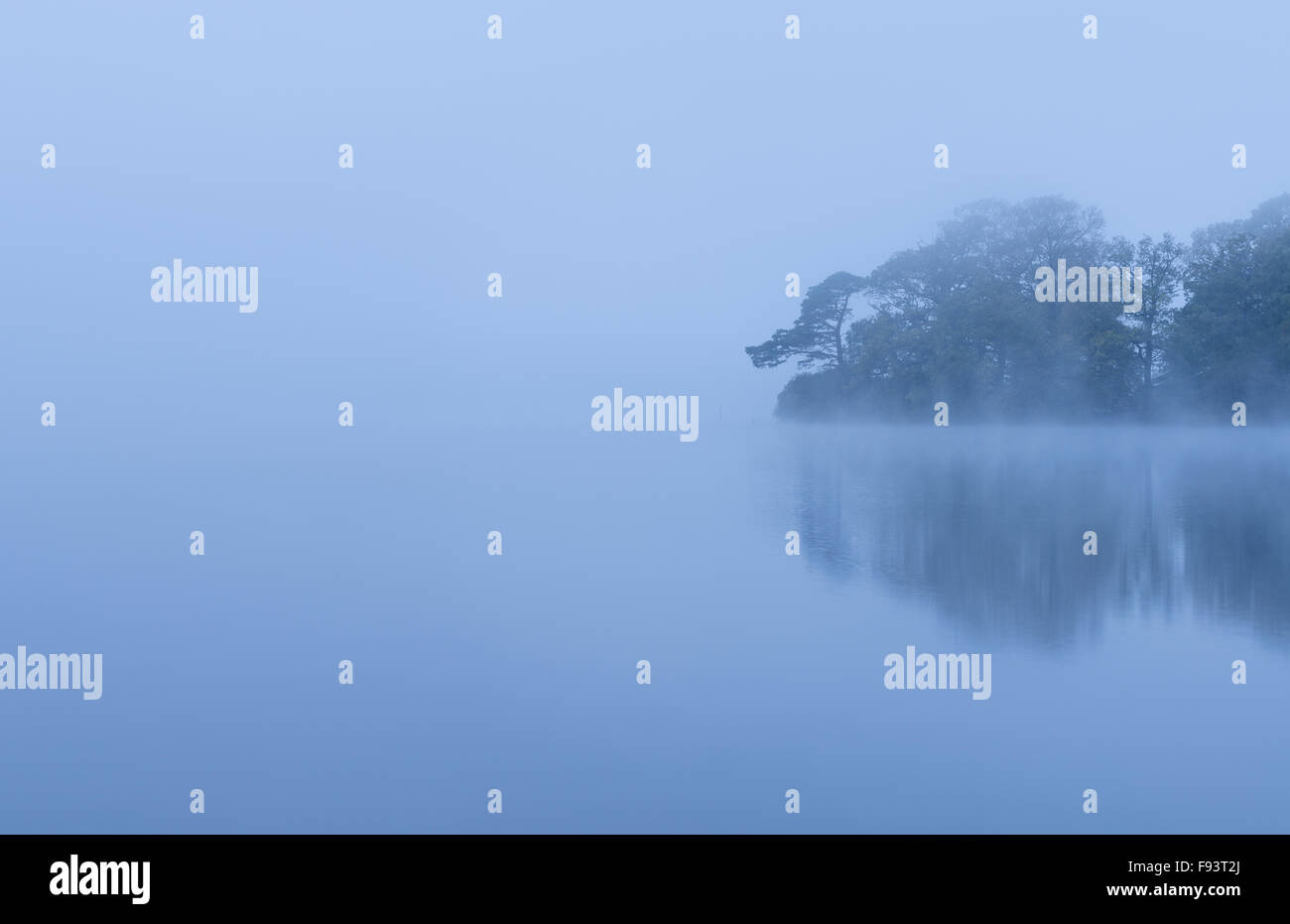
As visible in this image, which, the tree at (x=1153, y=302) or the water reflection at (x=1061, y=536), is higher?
the tree at (x=1153, y=302)

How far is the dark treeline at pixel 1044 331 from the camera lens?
116 ft

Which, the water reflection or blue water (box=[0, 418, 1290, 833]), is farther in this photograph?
the water reflection

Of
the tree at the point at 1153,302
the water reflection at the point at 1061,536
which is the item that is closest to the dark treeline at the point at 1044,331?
the tree at the point at 1153,302

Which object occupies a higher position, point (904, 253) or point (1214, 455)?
point (904, 253)

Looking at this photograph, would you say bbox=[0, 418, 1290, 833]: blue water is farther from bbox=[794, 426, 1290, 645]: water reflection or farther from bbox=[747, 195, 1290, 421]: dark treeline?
bbox=[747, 195, 1290, 421]: dark treeline

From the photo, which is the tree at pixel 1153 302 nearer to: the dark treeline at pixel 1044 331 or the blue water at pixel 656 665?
the dark treeline at pixel 1044 331

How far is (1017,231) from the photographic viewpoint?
142 feet

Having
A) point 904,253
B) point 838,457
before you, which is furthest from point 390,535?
point 904,253

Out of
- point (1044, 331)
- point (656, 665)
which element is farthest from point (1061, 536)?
point (1044, 331)

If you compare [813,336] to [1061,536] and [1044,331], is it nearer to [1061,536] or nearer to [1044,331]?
[1044,331]

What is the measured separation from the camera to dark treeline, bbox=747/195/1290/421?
3544 centimetres

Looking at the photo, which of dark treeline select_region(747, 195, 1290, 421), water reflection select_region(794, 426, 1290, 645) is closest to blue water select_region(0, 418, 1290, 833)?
water reflection select_region(794, 426, 1290, 645)
